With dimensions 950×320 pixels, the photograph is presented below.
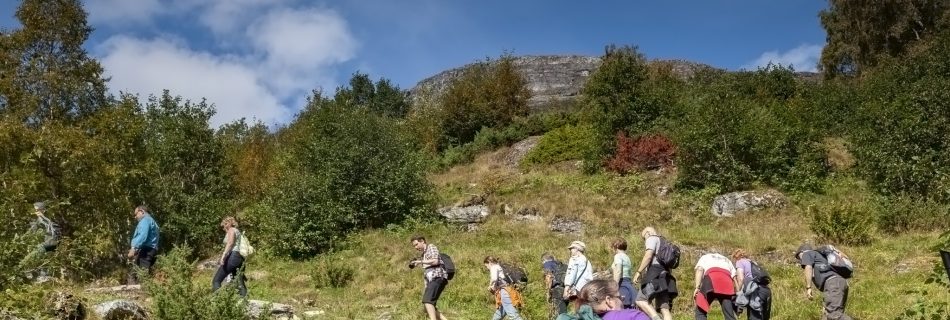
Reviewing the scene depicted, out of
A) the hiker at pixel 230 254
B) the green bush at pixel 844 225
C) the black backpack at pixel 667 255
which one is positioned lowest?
the green bush at pixel 844 225

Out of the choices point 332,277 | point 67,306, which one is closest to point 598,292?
point 67,306

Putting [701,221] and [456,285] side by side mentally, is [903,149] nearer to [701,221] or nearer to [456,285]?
[701,221]

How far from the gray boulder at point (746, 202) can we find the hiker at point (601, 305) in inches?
764

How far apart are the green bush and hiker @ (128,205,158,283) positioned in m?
15.0

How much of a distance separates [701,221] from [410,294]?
1212cm

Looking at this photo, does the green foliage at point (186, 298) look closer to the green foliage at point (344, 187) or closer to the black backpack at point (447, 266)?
the black backpack at point (447, 266)

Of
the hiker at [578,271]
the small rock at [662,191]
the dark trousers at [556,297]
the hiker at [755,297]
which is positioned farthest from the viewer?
the small rock at [662,191]

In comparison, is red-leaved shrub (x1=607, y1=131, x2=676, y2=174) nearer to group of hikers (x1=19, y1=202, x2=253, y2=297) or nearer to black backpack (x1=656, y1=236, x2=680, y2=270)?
black backpack (x1=656, y1=236, x2=680, y2=270)

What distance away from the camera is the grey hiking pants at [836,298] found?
795 centimetres

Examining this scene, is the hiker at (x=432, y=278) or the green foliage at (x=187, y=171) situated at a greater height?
the green foliage at (x=187, y=171)

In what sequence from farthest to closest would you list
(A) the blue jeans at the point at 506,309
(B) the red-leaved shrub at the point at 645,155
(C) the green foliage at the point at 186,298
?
(B) the red-leaved shrub at the point at 645,155 < (A) the blue jeans at the point at 506,309 < (C) the green foliage at the point at 186,298

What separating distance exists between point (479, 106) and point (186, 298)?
115ft

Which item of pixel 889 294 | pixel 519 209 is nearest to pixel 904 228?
pixel 889 294

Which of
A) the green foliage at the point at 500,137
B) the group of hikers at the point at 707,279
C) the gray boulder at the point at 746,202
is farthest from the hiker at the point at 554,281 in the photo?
the green foliage at the point at 500,137
